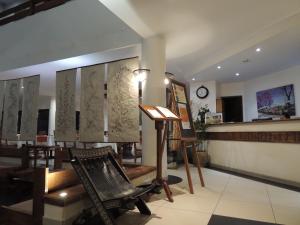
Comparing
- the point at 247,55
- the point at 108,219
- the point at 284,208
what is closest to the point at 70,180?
the point at 108,219

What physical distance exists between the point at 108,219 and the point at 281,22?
14.3 ft

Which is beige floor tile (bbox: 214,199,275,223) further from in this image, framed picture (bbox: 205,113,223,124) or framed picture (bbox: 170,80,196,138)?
framed picture (bbox: 205,113,223,124)

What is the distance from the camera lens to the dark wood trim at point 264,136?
365 cm

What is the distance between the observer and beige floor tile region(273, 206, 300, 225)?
7.14ft

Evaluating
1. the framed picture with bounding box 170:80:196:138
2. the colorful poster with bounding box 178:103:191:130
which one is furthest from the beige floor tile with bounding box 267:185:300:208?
the colorful poster with bounding box 178:103:191:130

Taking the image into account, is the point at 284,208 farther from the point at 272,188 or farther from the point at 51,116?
the point at 51,116

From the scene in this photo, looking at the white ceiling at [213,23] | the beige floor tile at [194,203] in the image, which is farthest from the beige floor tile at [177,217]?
the white ceiling at [213,23]

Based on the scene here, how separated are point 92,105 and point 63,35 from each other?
2345 millimetres

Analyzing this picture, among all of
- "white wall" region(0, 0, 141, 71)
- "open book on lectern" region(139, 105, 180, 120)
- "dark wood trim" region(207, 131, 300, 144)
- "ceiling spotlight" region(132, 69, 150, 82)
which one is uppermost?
"white wall" region(0, 0, 141, 71)

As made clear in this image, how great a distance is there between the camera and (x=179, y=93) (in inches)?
147

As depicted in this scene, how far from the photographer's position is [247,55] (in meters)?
5.11

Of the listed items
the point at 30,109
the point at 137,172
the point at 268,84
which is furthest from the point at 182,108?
the point at 268,84

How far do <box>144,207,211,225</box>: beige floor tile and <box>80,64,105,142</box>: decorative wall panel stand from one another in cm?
230

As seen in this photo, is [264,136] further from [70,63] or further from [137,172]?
[70,63]
